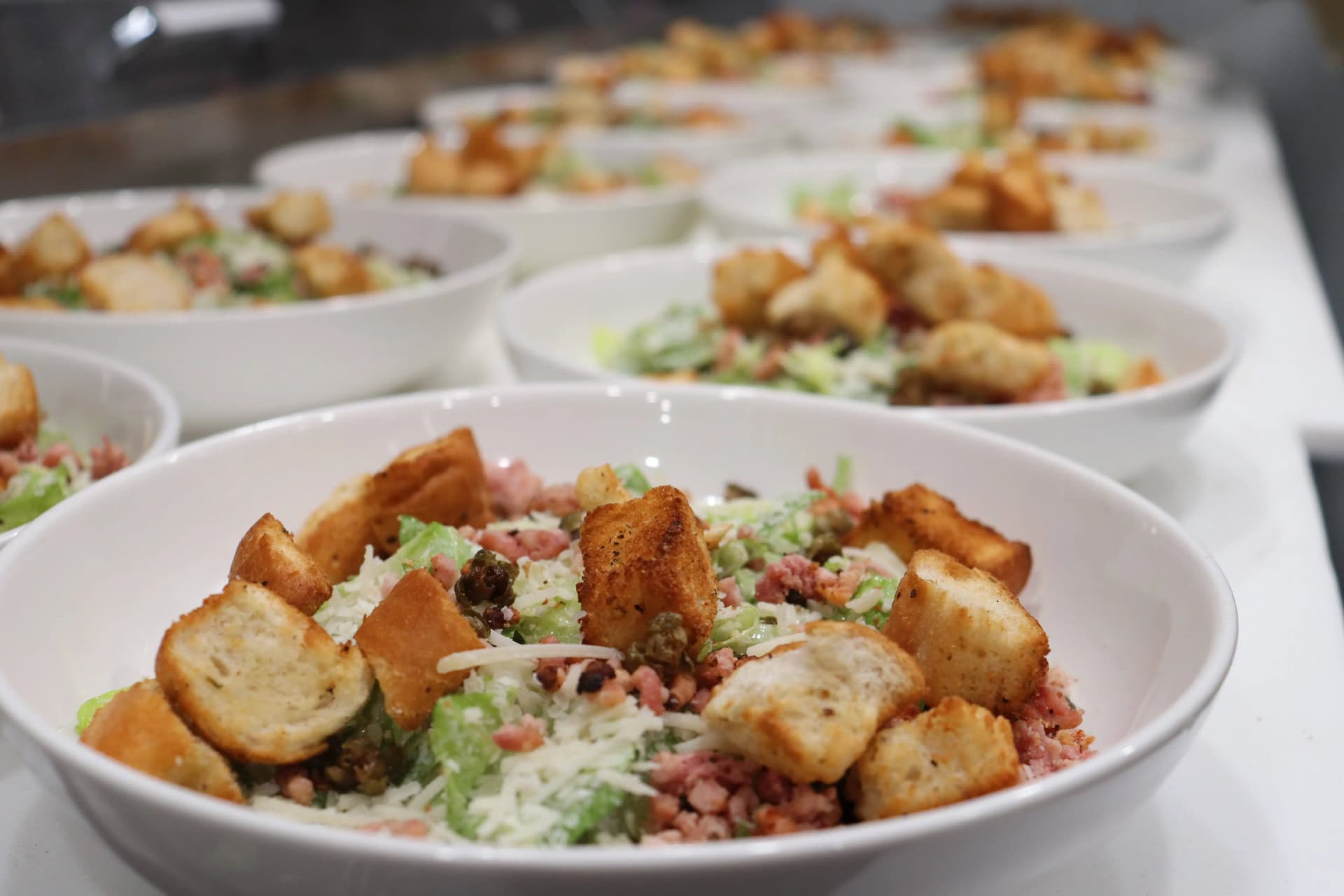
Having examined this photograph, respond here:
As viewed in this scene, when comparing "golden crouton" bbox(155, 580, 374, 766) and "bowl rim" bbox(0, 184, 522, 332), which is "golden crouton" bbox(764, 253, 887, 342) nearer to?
"bowl rim" bbox(0, 184, 522, 332)

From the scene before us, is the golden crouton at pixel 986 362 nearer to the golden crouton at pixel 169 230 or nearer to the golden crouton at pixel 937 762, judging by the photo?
the golden crouton at pixel 937 762

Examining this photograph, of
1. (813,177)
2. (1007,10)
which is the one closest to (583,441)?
(813,177)

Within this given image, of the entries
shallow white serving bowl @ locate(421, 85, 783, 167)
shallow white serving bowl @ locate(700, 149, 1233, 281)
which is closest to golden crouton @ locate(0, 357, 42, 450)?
shallow white serving bowl @ locate(700, 149, 1233, 281)

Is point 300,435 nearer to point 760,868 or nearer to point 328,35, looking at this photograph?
point 760,868

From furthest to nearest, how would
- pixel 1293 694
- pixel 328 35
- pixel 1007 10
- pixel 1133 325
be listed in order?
pixel 1007 10
pixel 328 35
pixel 1133 325
pixel 1293 694

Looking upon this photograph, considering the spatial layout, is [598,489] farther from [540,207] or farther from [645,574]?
[540,207]
